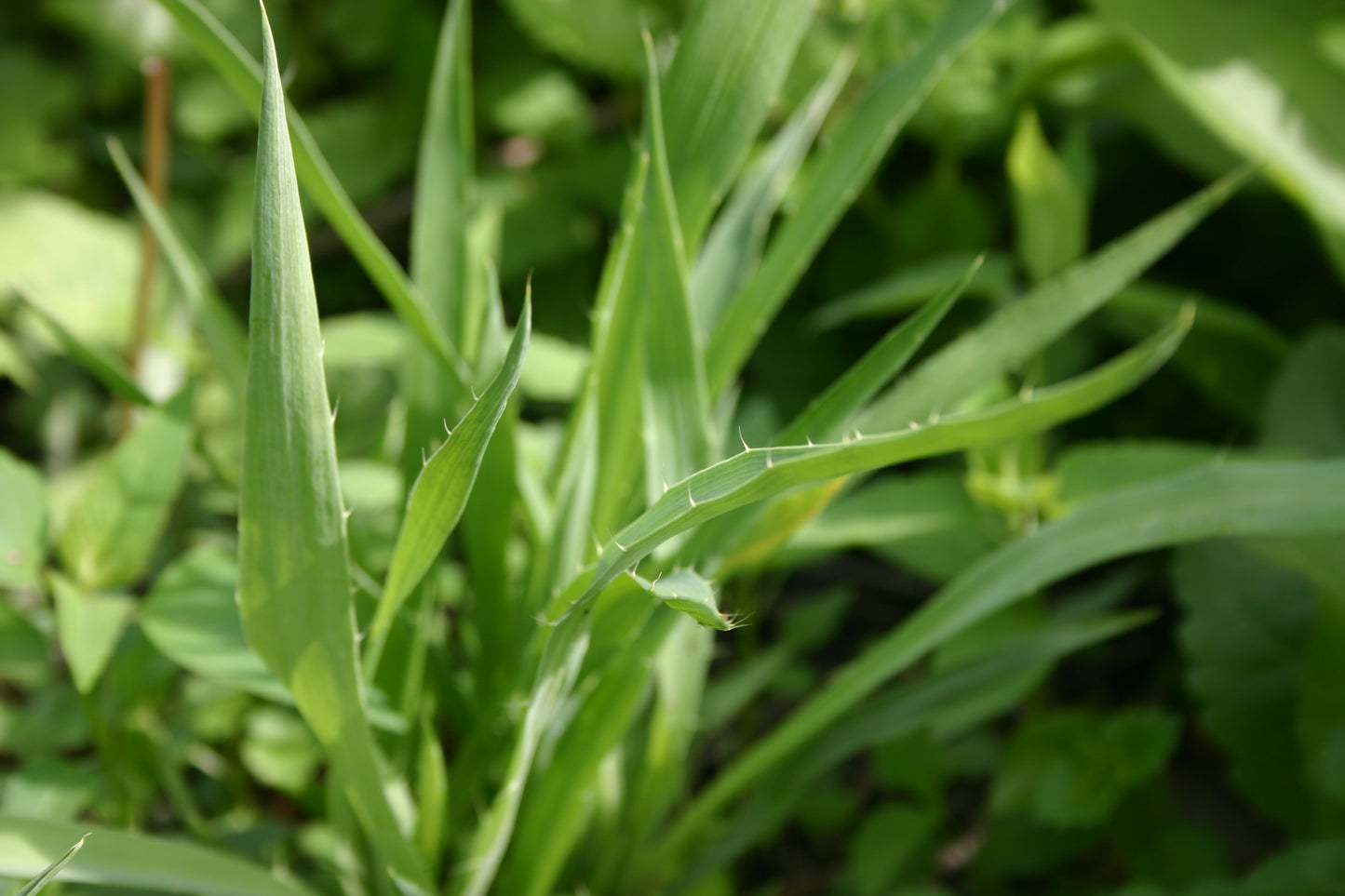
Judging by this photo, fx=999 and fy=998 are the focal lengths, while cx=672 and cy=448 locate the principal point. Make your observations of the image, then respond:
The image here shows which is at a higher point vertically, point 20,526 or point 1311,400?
point 1311,400

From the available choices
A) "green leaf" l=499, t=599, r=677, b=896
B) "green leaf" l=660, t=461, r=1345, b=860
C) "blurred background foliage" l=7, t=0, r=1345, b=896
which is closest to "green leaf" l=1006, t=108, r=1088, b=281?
"blurred background foliage" l=7, t=0, r=1345, b=896

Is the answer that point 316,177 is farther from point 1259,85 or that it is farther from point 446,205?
point 1259,85

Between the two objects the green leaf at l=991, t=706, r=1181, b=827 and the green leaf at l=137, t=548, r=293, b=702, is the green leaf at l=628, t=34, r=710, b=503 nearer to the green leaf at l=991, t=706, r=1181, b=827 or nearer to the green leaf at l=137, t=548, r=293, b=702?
the green leaf at l=137, t=548, r=293, b=702

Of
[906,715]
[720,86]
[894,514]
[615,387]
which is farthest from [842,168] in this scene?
[906,715]

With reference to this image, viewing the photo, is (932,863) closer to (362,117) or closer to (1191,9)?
(1191,9)

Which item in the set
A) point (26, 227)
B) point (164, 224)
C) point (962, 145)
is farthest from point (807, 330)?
point (26, 227)

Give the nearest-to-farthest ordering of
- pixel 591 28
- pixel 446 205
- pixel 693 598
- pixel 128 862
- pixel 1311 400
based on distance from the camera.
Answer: pixel 693 598 < pixel 128 862 < pixel 446 205 < pixel 1311 400 < pixel 591 28

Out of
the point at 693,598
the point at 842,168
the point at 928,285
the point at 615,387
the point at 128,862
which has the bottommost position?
the point at 128,862
